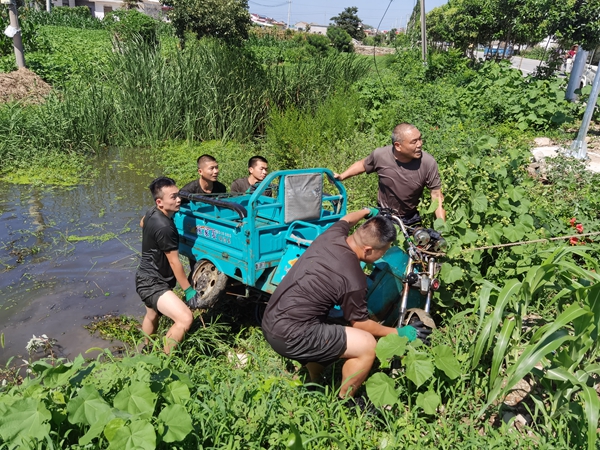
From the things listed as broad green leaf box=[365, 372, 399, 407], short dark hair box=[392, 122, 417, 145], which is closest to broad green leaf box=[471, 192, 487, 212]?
short dark hair box=[392, 122, 417, 145]

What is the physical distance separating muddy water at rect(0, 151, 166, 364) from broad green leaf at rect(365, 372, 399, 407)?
2.87m

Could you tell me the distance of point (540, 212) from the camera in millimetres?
4535

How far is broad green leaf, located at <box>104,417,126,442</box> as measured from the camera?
2.03 meters

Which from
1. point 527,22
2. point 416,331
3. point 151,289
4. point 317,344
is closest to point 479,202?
point 416,331

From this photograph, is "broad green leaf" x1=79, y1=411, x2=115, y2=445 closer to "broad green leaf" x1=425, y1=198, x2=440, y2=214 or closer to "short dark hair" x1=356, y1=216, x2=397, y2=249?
"short dark hair" x1=356, y1=216, x2=397, y2=249

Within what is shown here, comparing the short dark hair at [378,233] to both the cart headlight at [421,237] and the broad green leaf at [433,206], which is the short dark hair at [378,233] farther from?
the broad green leaf at [433,206]

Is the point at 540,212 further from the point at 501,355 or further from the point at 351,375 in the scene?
the point at 351,375

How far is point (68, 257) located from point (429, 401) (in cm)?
518

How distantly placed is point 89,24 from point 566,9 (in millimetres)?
44573

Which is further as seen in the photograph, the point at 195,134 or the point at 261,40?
the point at 261,40

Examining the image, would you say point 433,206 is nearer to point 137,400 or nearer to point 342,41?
point 137,400

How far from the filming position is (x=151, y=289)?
4047mm

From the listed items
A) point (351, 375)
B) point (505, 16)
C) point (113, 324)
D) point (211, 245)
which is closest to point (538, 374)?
point (351, 375)

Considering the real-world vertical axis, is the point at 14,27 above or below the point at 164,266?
above
